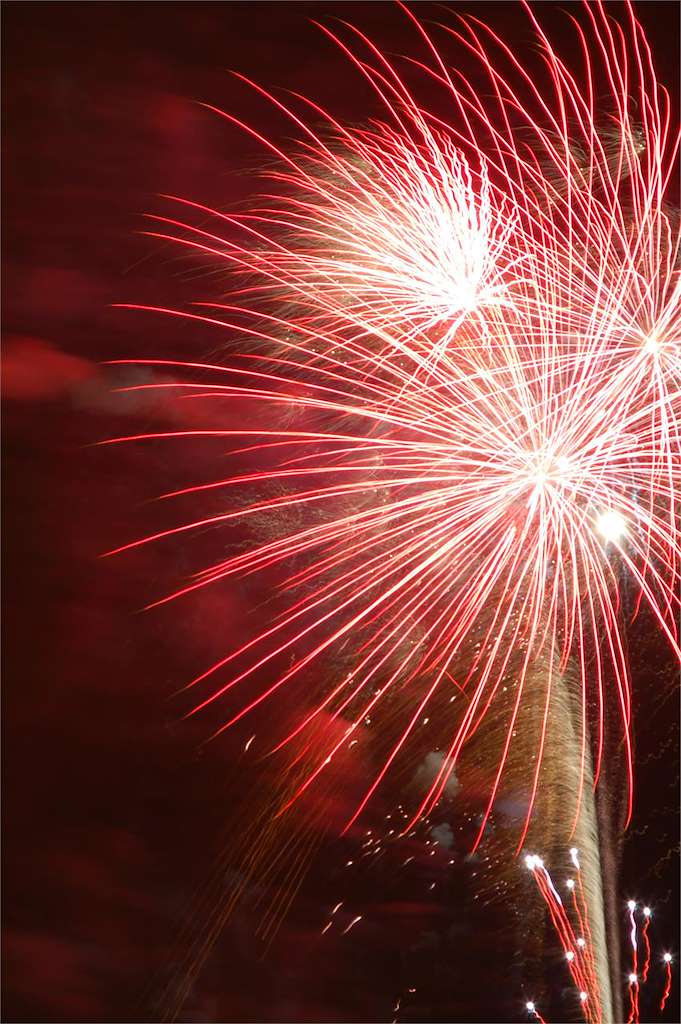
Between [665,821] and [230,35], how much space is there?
1289 mm

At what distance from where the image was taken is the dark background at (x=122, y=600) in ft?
3.44

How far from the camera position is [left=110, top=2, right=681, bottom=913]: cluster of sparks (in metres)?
1.09

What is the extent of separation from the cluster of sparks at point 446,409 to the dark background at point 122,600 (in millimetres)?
55

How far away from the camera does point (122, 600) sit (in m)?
1.07

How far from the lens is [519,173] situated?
1153 millimetres

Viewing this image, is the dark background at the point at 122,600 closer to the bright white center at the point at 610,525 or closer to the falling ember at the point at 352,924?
the falling ember at the point at 352,924

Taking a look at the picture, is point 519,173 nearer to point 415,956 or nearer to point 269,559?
point 269,559

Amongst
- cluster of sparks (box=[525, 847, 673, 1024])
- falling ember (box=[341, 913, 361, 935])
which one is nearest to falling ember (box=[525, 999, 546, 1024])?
cluster of sparks (box=[525, 847, 673, 1024])

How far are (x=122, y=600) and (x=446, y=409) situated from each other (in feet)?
1.66

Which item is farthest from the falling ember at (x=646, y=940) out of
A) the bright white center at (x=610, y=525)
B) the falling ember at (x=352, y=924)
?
the bright white center at (x=610, y=525)

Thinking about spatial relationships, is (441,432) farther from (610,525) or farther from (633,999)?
(633,999)

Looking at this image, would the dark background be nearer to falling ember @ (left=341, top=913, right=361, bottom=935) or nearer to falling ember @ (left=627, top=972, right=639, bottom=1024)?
falling ember @ (left=341, top=913, right=361, bottom=935)

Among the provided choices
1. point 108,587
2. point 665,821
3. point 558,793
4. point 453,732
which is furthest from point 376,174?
point 665,821

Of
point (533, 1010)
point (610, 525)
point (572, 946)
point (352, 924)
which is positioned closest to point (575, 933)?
point (572, 946)
